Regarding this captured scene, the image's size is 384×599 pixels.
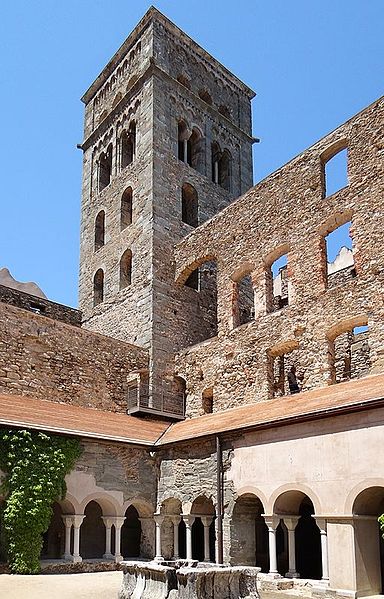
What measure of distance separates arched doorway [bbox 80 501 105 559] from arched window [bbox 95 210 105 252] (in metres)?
12.1

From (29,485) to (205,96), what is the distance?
20.0m

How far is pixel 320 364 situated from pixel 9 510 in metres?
8.15

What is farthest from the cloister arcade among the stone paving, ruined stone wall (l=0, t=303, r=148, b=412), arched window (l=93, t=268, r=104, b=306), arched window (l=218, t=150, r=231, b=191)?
arched window (l=218, t=150, r=231, b=191)

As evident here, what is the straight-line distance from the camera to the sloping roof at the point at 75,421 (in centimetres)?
1455

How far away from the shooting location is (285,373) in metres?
20.0

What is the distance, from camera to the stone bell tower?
71.5ft

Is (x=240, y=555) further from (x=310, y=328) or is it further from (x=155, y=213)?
(x=155, y=213)

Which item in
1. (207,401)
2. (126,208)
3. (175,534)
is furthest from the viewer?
(126,208)

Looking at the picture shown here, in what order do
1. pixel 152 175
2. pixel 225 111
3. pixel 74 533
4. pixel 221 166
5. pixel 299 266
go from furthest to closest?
1. pixel 225 111
2. pixel 221 166
3. pixel 152 175
4. pixel 299 266
5. pixel 74 533

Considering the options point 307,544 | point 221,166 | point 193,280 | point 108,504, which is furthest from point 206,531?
point 221,166

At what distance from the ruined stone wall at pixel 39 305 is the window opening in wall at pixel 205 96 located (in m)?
11.1

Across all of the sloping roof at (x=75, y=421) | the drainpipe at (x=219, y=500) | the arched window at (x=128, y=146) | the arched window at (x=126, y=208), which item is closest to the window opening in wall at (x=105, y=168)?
the arched window at (x=128, y=146)

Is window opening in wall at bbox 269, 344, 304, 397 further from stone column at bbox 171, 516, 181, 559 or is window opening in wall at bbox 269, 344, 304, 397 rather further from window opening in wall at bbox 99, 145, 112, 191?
window opening in wall at bbox 99, 145, 112, 191

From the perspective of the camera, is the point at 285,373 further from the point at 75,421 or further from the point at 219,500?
the point at 75,421
